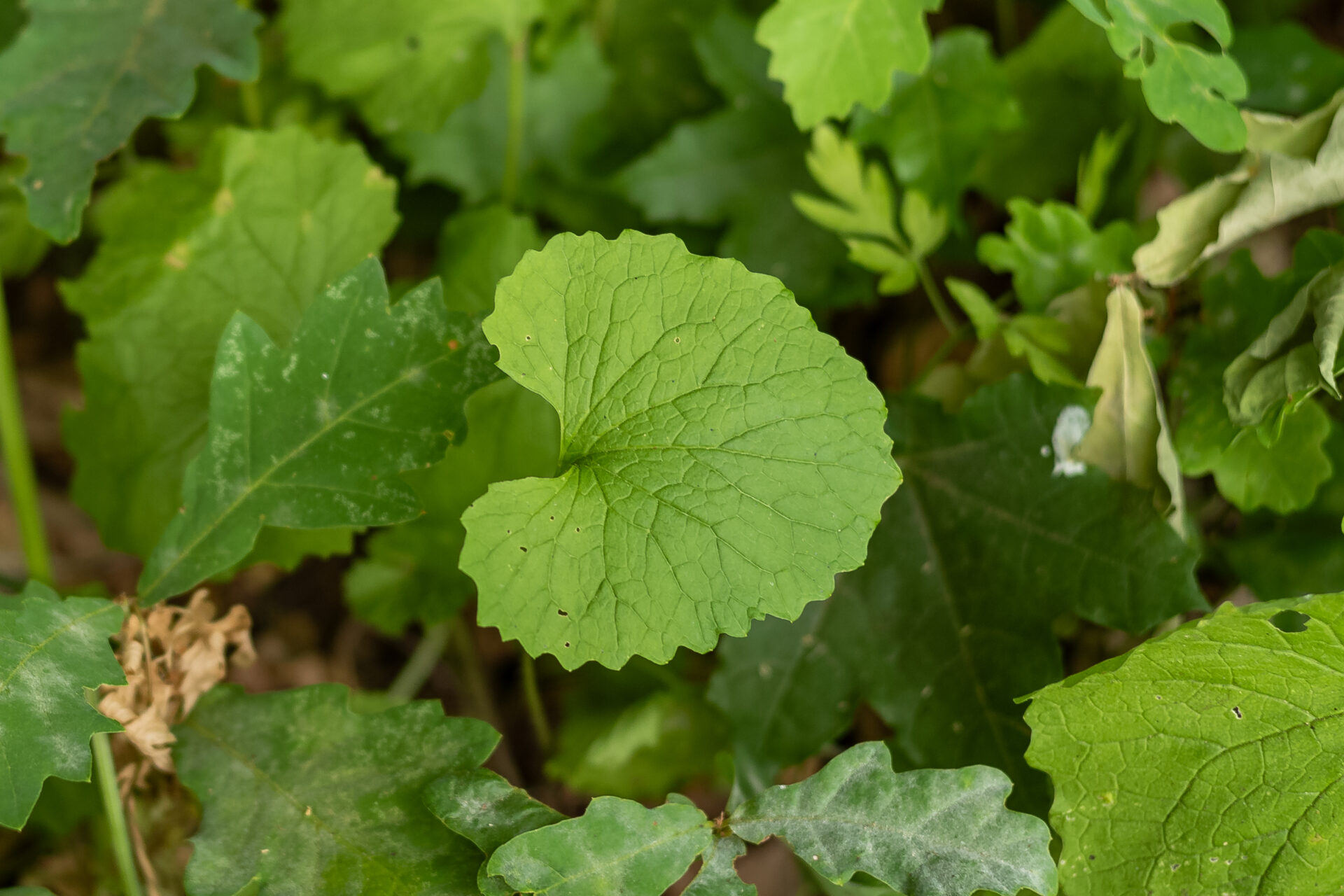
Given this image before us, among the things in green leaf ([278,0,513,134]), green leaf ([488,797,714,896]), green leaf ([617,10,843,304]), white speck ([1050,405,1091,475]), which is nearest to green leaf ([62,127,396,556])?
green leaf ([278,0,513,134])

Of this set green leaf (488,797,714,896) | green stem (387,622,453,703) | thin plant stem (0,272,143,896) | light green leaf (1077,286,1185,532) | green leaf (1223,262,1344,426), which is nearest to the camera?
green leaf (488,797,714,896)

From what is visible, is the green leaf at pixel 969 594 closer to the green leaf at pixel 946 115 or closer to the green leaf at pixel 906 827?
the green leaf at pixel 906 827

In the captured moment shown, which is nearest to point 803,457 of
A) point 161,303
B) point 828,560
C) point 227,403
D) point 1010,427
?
point 828,560

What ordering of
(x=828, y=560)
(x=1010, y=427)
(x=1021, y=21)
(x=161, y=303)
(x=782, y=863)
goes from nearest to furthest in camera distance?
(x=828, y=560)
(x=1010, y=427)
(x=161, y=303)
(x=782, y=863)
(x=1021, y=21)

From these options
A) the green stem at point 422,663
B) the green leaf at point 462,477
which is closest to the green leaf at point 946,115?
the green leaf at point 462,477

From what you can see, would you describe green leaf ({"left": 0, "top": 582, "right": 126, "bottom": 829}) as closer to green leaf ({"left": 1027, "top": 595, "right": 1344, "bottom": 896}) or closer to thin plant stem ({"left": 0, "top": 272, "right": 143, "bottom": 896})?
thin plant stem ({"left": 0, "top": 272, "right": 143, "bottom": 896})

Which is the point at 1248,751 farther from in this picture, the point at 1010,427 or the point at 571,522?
the point at 571,522

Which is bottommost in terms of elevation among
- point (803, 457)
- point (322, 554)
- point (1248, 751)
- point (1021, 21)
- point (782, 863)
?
point (782, 863)
